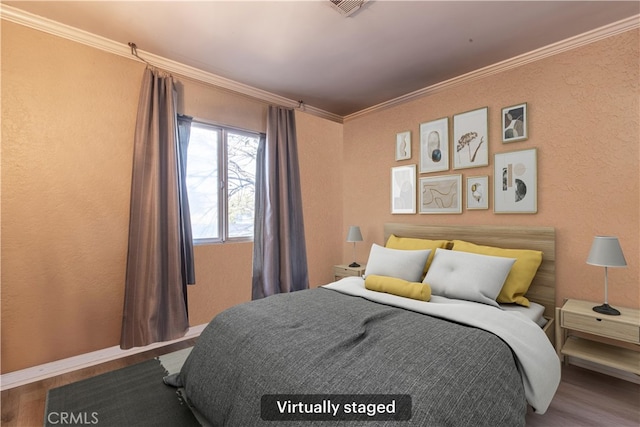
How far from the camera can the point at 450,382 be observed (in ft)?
3.78

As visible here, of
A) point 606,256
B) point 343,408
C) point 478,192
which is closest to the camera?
point 343,408

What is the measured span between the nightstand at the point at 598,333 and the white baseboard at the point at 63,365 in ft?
10.2

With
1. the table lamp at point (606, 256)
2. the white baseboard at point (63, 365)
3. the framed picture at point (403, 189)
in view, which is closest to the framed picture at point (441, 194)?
the framed picture at point (403, 189)

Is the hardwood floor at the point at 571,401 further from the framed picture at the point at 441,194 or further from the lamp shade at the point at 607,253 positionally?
the framed picture at the point at 441,194

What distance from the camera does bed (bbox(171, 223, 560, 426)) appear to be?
1089mm

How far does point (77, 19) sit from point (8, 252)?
1.73m

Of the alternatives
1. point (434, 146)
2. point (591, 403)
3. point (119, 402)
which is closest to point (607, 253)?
point (591, 403)

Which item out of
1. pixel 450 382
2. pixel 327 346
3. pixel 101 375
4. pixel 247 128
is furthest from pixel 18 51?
pixel 450 382

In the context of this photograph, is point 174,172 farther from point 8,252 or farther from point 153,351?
point 153,351

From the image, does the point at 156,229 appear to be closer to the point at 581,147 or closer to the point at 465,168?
the point at 465,168

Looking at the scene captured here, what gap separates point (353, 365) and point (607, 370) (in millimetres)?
2240

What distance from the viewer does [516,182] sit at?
2625mm

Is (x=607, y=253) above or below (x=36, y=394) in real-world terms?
above

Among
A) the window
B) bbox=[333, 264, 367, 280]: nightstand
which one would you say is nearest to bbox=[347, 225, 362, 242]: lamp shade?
bbox=[333, 264, 367, 280]: nightstand
